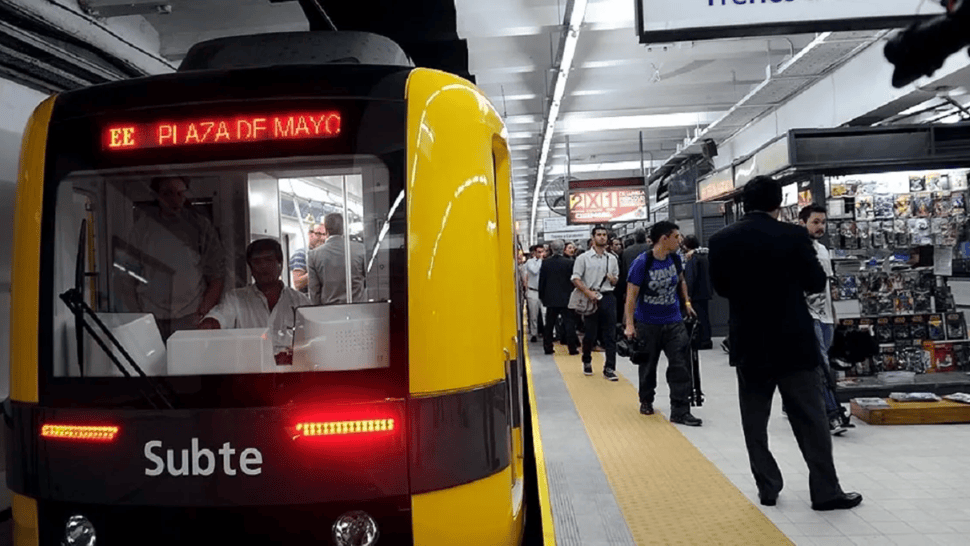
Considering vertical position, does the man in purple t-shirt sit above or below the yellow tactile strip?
above

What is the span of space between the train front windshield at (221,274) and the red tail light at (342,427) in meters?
0.09

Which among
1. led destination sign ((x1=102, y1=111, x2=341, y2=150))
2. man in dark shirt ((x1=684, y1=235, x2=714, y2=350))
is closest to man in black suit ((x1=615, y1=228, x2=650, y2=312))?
man in dark shirt ((x1=684, y1=235, x2=714, y2=350))

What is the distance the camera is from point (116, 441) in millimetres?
2510

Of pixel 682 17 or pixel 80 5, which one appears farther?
pixel 80 5

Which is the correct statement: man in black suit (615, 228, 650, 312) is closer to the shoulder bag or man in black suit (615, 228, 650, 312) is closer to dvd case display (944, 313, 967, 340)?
the shoulder bag

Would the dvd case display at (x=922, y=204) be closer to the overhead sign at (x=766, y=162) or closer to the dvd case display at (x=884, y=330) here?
the dvd case display at (x=884, y=330)

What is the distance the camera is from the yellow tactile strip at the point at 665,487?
3.96 metres

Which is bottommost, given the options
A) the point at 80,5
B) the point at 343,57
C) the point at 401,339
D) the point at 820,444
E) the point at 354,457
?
the point at 820,444

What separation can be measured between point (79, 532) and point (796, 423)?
136 inches

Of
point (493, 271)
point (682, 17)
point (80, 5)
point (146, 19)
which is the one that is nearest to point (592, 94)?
point (146, 19)

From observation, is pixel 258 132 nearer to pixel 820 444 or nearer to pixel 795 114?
pixel 820 444

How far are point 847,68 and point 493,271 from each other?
997cm

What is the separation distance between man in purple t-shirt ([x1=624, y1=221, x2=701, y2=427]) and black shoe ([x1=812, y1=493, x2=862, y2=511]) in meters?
2.31

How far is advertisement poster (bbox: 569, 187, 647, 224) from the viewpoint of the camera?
1616cm
